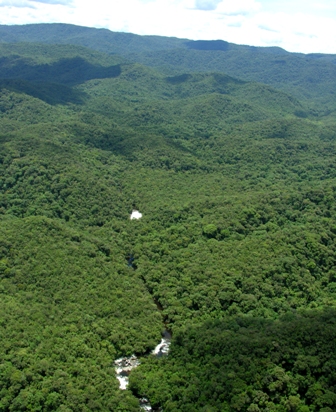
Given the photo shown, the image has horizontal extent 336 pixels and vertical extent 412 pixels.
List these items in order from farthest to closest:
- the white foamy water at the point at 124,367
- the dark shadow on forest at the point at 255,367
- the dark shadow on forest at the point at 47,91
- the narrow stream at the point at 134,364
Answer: the dark shadow on forest at the point at 47,91 → the white foamy water at the point at 124,367 → the narrow stream at the point at 134,364 → the dark shadow on forest at the point at 255,367

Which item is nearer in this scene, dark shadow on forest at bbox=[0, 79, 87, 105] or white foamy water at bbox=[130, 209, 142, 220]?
white foamy water at bbox=[130, 209, 142, 220]

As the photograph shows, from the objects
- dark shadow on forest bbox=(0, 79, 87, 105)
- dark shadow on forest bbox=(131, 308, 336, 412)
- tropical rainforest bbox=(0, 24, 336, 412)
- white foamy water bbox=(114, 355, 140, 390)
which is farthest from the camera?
dark shadow on forest bbox=(0, 79, 87, 105)

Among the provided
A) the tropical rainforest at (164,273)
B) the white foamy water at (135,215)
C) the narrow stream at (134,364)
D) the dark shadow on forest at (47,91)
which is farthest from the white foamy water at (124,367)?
the dark shadow on forest at (47,91)

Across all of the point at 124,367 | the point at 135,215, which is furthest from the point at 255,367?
the point at 135,215

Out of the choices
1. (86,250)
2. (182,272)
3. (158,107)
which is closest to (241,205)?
(182,272)

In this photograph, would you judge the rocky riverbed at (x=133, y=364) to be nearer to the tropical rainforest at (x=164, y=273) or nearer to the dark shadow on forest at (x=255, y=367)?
the tropical rainforest at (x=164, y=273)

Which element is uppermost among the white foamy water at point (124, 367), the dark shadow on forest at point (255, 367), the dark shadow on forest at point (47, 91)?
the dark shadow on forest at point (47, 91)

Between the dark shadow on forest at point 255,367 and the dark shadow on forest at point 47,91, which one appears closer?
the dark shadow on forest at point 255,367

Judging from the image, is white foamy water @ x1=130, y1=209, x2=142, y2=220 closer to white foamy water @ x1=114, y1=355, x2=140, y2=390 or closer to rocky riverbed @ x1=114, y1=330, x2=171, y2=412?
rocky riverbed @ x1=114, y1=330, x2=171, y2=412

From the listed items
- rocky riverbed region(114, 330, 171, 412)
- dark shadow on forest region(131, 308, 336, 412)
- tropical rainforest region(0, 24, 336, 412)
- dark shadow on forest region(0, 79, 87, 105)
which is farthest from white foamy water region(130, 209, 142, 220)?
dark shadow on forest region(0, 79, 87, 105)
